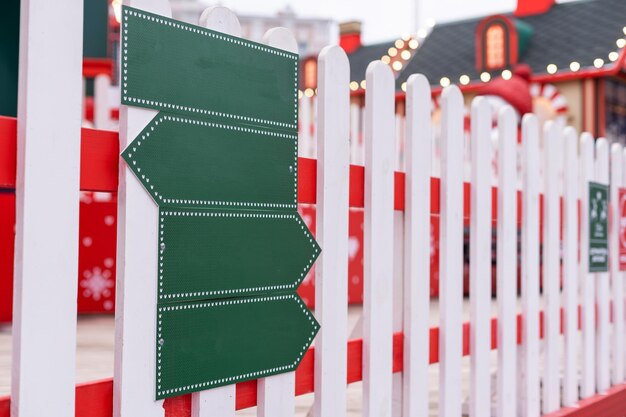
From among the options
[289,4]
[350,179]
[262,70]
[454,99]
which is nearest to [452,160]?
[454,99]

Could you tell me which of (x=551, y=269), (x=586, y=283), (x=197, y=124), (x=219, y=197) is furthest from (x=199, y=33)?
(x=586, y=283)

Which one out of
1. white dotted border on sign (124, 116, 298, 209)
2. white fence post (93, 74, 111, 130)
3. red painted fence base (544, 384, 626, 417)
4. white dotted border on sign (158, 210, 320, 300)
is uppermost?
white fence post (93, 74, 111, 130)

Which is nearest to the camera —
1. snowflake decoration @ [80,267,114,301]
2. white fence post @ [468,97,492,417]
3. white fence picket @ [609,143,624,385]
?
white fence post @ [468,97,492,417]

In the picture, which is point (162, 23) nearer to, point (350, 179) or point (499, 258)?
point (350, 179)

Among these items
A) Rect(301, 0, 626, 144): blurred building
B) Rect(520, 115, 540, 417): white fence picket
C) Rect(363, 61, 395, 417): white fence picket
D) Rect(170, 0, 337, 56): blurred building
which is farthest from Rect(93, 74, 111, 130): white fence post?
Rect(170, 0, 337, 56): blurred building

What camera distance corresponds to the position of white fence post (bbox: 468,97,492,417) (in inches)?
101

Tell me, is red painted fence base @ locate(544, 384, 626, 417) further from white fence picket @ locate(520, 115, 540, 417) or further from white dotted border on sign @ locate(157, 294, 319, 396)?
white dotted border on sign @ locate(157, 294, 319, 396)

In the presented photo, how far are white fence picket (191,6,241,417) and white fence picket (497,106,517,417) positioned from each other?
1.34 metres

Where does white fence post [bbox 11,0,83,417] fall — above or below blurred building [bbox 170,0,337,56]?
below

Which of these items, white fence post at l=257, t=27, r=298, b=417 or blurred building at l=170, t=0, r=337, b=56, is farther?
blurred building at l=170, t=0, r=337, b=56

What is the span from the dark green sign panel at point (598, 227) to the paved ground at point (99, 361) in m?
0.85

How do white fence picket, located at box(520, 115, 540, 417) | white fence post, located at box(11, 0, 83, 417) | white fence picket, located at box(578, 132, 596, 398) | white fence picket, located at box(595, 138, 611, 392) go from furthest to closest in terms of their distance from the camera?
white fence picket, located at box(595, 138, 611, 392) → white fence picket, located at box(578, 132, 596, 398) → white fence picket, located at box(520, 115, 540, 417) → white fence post, located at box(11, 0, 83, 417)

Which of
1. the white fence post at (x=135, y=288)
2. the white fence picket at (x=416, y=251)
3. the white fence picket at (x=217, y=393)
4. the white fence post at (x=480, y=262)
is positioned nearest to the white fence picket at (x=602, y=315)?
the white fence post at (x=480, y=262)

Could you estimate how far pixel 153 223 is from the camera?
1.53 meters
